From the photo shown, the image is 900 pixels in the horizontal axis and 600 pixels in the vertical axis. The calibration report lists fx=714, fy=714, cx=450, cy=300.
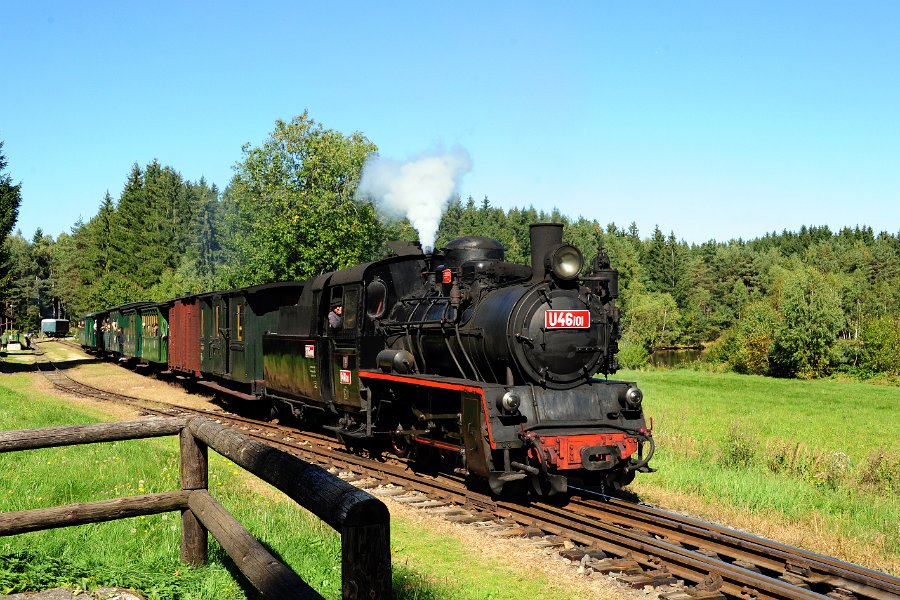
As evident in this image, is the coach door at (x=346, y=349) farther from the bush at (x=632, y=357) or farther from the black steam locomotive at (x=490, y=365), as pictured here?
the bush at (x=632, y=357)

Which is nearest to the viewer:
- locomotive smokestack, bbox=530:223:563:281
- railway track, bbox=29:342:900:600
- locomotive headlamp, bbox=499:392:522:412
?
railway track, bbox=29:342:900:600

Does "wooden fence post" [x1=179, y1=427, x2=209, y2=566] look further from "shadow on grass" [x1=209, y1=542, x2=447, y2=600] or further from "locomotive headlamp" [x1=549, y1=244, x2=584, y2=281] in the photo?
"locomotive headlamp" [x1=549, y1=244, x2=584, y2=281]

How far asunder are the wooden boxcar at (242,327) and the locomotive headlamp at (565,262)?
301 inches

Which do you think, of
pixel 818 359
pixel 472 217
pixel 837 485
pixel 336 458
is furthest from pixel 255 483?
pixel 472 217

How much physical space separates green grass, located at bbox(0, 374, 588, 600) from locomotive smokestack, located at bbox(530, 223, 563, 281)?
12.7ft

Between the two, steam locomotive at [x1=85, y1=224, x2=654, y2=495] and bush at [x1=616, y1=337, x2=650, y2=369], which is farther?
bush at [x1=616, y1=337, x2=650, y2=369]

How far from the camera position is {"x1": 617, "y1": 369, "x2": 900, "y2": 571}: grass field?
31.6 ft

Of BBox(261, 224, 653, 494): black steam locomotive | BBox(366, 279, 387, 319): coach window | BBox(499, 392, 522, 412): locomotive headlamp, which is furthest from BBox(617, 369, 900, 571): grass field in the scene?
BBox(366, 279, 387, 319): coach window

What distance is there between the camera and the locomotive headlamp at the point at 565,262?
9.95m

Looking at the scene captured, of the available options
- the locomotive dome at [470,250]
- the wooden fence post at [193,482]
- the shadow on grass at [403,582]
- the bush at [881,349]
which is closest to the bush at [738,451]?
the locomotive dome at [470,250]

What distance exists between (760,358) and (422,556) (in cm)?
5065

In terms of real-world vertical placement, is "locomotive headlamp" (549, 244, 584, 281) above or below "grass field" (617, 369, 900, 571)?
above

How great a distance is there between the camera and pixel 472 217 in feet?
422

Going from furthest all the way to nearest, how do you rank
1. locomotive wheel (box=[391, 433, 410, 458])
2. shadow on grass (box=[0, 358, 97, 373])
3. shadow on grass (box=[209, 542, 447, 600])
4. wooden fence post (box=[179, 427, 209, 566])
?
shadow on grass (box=[0, 358, 97, 373]), locomotive wheel (box=[391, 433, 410, 458]), shadow on grass (box=[209, 542, 447, 600]), wooden fence post (box=[179, 427, 209, 566])
